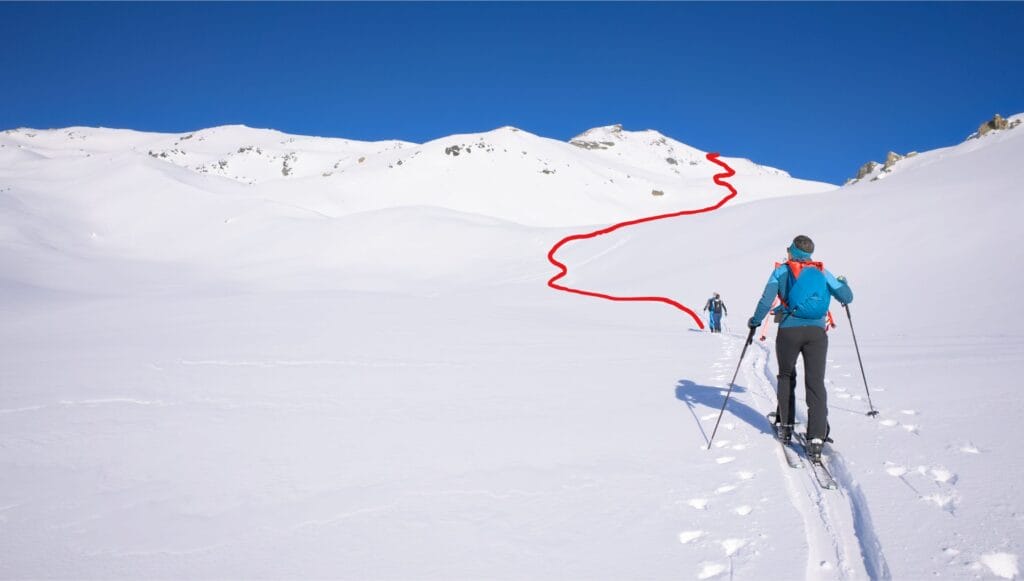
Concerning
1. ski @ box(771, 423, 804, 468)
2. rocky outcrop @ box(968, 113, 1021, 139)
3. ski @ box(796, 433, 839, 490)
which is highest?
rocky outcrop @ box(968, 113, 1021, 139)

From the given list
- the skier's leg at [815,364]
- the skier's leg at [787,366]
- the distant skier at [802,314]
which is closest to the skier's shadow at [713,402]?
the skier's leg at [787,366]

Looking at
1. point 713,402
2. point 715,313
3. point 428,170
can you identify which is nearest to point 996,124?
point 715,313

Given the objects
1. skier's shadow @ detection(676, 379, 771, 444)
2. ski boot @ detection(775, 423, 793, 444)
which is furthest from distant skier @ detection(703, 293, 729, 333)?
ski boot @ detection(775, 423, 793, 444)

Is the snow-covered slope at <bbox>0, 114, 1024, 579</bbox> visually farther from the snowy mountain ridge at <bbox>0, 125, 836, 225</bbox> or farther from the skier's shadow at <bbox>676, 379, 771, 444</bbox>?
the snowy mountain ridge at <bbox>0, 125, 836, 225</bbox>

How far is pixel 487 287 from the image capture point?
78.1 ft

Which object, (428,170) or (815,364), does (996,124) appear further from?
(428,170)

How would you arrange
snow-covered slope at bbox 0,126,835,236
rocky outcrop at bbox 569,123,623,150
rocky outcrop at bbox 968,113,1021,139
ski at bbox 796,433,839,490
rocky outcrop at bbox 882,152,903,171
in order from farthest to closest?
rocky outcrop at bbox 569,123,623,150
rocky outcrop at bbox 882,152,903,171
snow-covered slope at bbox 0,126,835,236
rocky outcrop at bbox 968,113,1021,139
ski at bbox 796,433,839,490

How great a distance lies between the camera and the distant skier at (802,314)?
191 inches

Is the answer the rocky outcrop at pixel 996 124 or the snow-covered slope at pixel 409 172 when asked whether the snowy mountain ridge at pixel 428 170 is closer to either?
the snow-covered slope at pixel 409 172

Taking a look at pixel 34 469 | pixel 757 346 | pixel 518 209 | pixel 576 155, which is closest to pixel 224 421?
pixel 34 469

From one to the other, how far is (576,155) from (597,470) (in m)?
82.1

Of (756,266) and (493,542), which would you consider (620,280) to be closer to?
(756,266)

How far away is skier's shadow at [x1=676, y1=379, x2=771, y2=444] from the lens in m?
5.74

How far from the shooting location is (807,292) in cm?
483
